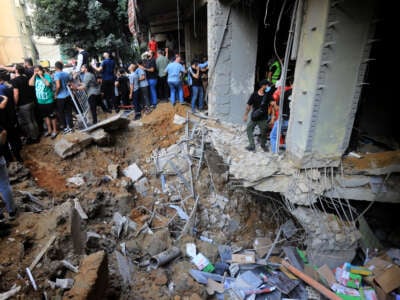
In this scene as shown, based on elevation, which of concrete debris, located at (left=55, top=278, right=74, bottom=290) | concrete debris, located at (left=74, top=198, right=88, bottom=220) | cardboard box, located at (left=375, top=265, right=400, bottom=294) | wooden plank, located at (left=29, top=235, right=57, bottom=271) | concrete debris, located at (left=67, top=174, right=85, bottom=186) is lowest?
cardboard box, located at (left=375, top=265, right=400, bottom=294)

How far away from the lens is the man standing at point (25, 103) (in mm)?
6402

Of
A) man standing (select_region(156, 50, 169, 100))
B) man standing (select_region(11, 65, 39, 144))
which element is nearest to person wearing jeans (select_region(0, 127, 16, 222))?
man standing (select_region(11, 65, 39, 144))

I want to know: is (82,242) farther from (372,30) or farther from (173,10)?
(173,10)

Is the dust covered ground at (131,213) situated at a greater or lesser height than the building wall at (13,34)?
lesser

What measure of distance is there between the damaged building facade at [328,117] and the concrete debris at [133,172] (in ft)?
7.49

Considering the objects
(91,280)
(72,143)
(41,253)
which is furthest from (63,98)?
(91,280)

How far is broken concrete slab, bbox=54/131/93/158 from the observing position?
671 cm

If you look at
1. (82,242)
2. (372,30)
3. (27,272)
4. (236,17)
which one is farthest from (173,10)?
(27,272)

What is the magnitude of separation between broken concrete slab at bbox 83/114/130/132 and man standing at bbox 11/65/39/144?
4.52ft

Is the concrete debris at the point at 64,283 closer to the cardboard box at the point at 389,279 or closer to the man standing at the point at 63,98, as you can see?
the cardboard box at the point at 389,279

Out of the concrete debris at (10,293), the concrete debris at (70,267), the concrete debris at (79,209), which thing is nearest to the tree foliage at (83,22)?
the concrete debris at (79,209)

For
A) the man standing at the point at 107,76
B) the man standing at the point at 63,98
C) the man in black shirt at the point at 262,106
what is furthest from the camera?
the man standing at the point at 107,76

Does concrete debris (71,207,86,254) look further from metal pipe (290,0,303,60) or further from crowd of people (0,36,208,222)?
metal pipe (290,0,303,60)

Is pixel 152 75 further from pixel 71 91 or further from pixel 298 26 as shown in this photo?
pixel 298 26
